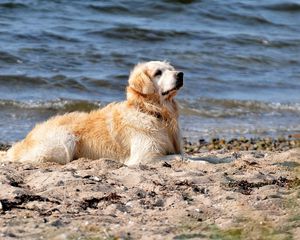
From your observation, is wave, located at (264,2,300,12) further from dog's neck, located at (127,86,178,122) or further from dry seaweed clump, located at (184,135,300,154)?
dog's neck, located at (127,86,178,122)

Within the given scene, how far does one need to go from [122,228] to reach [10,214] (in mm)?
890

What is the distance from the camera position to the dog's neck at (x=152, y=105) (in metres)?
8.70

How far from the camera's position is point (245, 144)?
11.9 m

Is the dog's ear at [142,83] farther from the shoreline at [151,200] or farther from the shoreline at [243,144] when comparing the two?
the shoreline at [243,144]

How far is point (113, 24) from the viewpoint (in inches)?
840

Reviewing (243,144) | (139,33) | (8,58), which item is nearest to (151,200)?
(243,144)

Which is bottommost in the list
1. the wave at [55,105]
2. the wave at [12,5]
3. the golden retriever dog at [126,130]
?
the wave at [55,105]

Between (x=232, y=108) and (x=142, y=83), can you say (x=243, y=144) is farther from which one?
(x=142, y=83)

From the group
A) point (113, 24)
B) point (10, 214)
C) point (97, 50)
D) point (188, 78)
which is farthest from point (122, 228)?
point (113, 24)

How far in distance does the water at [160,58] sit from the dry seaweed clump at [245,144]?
0.53 metres

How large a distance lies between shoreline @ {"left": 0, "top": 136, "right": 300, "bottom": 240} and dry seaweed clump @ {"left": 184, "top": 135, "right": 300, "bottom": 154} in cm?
277

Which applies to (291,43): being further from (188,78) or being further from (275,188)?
(275,188)

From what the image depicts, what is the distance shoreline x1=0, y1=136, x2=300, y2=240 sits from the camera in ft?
17.6

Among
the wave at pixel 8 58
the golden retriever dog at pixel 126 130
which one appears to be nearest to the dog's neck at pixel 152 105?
the golden retriever dog at pixel 126 130
